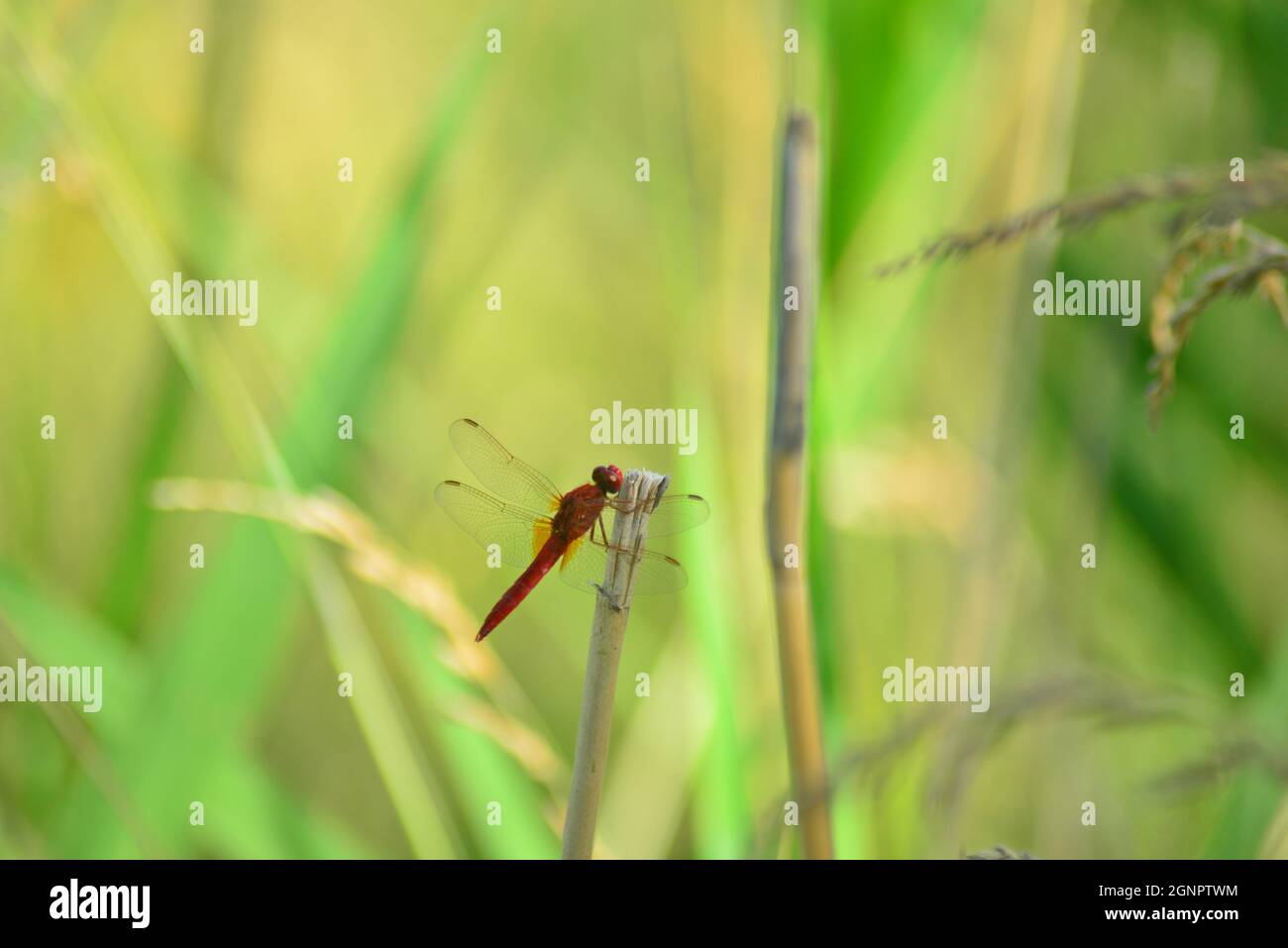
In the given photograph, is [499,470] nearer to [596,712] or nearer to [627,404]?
[596,712]

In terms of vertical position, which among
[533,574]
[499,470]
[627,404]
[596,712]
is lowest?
[596,712]

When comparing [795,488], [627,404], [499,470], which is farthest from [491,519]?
[627,404]

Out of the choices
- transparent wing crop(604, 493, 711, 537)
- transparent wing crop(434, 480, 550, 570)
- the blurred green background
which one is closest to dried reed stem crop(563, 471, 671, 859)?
the blurred green background

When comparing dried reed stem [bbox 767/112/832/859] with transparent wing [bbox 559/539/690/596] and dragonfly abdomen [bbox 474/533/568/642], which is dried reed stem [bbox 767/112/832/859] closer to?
transparent wing [bbox 559/539/690/596]

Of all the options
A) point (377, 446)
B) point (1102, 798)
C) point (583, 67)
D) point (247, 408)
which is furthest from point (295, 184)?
point (1102, 798)

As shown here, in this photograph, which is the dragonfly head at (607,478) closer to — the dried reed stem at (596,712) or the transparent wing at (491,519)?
the transparent wing at (491,519)
